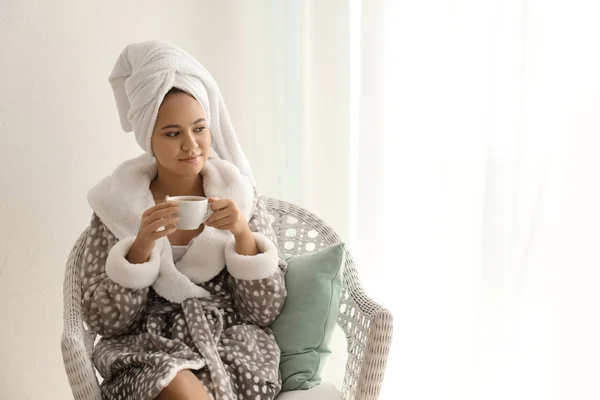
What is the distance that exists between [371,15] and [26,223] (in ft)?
3.63

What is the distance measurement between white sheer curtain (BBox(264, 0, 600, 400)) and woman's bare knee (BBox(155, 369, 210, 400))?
782mm

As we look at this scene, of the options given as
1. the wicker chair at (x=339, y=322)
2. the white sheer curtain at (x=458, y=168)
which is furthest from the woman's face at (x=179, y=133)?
the white sheer curtain at (x=458, y=168)

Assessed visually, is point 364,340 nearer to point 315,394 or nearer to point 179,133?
point 315,394

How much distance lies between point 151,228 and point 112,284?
176 millimetres

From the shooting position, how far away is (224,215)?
64.7 inches

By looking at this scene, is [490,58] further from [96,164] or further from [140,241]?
[96,164]

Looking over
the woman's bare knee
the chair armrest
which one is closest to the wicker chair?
the chair armrest

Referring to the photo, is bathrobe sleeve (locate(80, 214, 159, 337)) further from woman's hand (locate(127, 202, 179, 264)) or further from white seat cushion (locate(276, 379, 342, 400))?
white seat cushion (locate(276, 379, 342, 400))

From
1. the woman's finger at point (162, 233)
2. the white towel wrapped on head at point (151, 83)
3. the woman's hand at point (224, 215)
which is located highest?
the white towel wrapped on head at point (151, 83)

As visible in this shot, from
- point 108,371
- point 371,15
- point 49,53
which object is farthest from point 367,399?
point 49,53

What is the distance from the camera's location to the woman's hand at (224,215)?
1632 millimetres

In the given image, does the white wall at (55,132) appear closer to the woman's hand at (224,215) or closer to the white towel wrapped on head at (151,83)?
the white towel wrapped on head at (151,83)

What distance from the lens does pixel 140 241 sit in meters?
1.63

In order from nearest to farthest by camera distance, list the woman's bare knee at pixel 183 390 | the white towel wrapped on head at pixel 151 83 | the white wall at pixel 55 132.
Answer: the woman's bare knee at pixel 183 390
the white towel wrapped on head at pixel 151 83
the white wall at pixel 55 132
